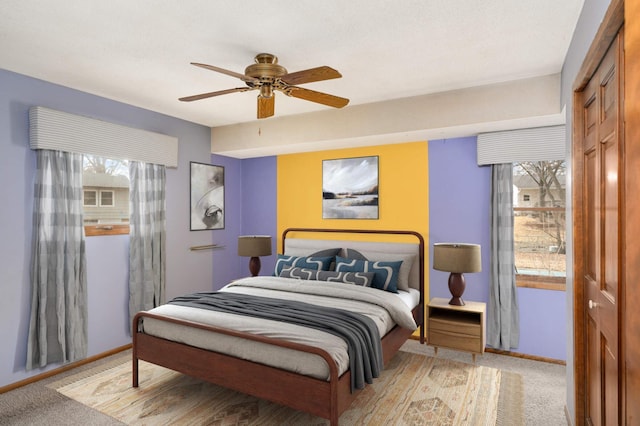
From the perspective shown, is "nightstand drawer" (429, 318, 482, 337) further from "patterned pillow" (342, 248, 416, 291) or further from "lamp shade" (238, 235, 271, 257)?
"lamp shade" (238, 235, 271, 257)

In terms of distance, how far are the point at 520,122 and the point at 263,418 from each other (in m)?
3.33

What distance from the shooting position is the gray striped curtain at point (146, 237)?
3.99m

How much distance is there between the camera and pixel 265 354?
7.98ft

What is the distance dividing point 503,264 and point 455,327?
830mm

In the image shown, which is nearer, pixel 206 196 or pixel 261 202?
pixel 206 196

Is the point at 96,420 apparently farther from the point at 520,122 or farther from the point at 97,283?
the point at 520,122

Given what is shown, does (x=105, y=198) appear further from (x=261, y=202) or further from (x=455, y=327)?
(x=455, y=327)

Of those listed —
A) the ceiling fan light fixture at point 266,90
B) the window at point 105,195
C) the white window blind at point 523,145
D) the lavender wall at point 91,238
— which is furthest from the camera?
the window at point 105,195

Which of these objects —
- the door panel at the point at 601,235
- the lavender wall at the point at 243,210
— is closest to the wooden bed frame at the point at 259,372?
the door panel at the point at 601,235

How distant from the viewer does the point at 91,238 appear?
3682mm

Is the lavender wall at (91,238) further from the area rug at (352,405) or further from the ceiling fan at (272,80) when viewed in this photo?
the ceiling fan at (272,80)

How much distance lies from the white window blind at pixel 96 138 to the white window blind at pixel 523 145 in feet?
11.7

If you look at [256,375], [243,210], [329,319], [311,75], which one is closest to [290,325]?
[329,319]

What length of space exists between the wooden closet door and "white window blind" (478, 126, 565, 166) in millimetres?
1422
